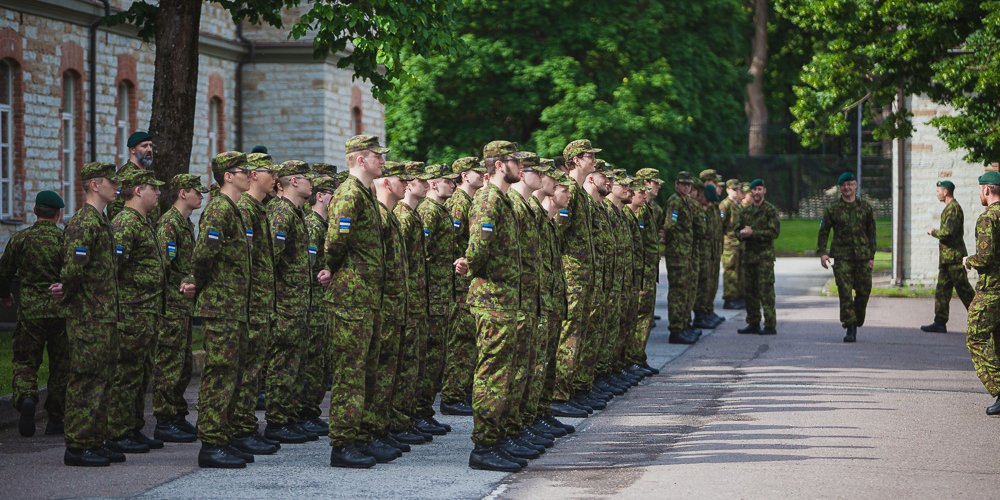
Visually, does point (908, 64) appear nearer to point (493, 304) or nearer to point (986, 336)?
point (986, 336)

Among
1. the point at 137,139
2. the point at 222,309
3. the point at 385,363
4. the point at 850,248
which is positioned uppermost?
the point at 137,139

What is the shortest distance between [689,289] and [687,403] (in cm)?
538

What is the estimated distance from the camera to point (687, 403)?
13.7 meters

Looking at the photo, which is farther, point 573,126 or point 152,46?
point 573,126

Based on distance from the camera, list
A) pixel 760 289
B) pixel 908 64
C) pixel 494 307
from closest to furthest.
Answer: pixel 494 307
pixel 760 289
pixel 908 64

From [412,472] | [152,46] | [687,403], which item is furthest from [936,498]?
[152,46]

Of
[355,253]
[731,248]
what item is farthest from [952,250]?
[355,253]

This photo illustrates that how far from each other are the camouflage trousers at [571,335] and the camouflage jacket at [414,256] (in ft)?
4.90

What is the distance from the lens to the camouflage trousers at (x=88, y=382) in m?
10.0

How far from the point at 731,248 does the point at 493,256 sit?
52.0 feet

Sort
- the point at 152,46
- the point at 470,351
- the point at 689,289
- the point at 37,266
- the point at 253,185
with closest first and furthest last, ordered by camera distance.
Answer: the point at 253,185, the point at 37,266, the point at 470,351, the point at 689,289, the point at 152,46

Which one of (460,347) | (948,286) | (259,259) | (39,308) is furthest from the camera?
(948,286)

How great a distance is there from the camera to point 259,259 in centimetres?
1060

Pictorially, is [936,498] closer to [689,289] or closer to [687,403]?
[687,403]
